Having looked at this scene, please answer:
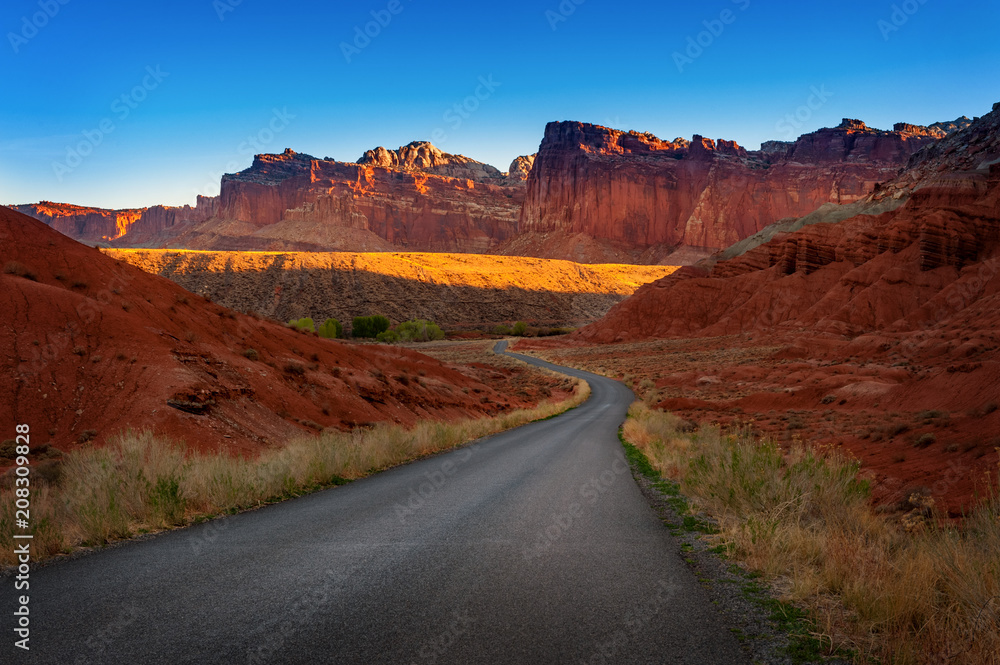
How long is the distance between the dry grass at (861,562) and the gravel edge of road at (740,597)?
21 cm

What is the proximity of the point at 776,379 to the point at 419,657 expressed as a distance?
3796 centimetres

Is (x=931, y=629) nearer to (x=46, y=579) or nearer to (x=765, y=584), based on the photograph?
(x=765, y=584)

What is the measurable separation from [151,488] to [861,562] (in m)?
8.96

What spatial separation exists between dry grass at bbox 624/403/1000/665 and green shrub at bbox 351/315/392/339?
85.3 meters

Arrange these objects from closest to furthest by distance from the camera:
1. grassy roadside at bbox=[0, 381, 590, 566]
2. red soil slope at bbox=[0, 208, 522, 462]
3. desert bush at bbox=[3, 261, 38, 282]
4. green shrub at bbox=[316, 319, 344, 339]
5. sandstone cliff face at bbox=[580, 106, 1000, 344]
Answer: grassy roadside at bbox=[0, 381, 590, 566] → red soil slope at bbox=[0, 208, 522, 462] → desert bush at bbox=[3, 261, 38, 282] → sandstone cliff face at bbox=[580, 106, 1000, 344] → green shrub at bbox=[316, 319, 344, 339]

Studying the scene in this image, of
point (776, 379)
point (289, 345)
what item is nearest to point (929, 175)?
point (776, 379)

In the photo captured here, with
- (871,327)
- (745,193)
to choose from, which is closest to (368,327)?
(871,327)

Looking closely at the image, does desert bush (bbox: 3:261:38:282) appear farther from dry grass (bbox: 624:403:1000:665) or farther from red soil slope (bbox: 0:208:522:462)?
dry grass (bbox: 624:403:1000:665)

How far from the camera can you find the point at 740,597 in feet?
17.2

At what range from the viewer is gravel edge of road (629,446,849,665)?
13.6 ft

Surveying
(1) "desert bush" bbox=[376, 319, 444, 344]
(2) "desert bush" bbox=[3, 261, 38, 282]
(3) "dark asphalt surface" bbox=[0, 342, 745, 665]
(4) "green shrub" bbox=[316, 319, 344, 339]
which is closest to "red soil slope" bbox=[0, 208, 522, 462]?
(2) "desert bush" bbox=[3, 261, 38, 282]

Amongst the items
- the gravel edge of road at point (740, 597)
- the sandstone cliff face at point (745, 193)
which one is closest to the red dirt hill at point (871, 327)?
the gravel edge of road at point (740, 597)

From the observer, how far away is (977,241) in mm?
54625

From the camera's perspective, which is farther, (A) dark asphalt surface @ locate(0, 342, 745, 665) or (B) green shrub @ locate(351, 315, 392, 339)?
(B) green shrub @ locate(351, 315, 392, 339)
